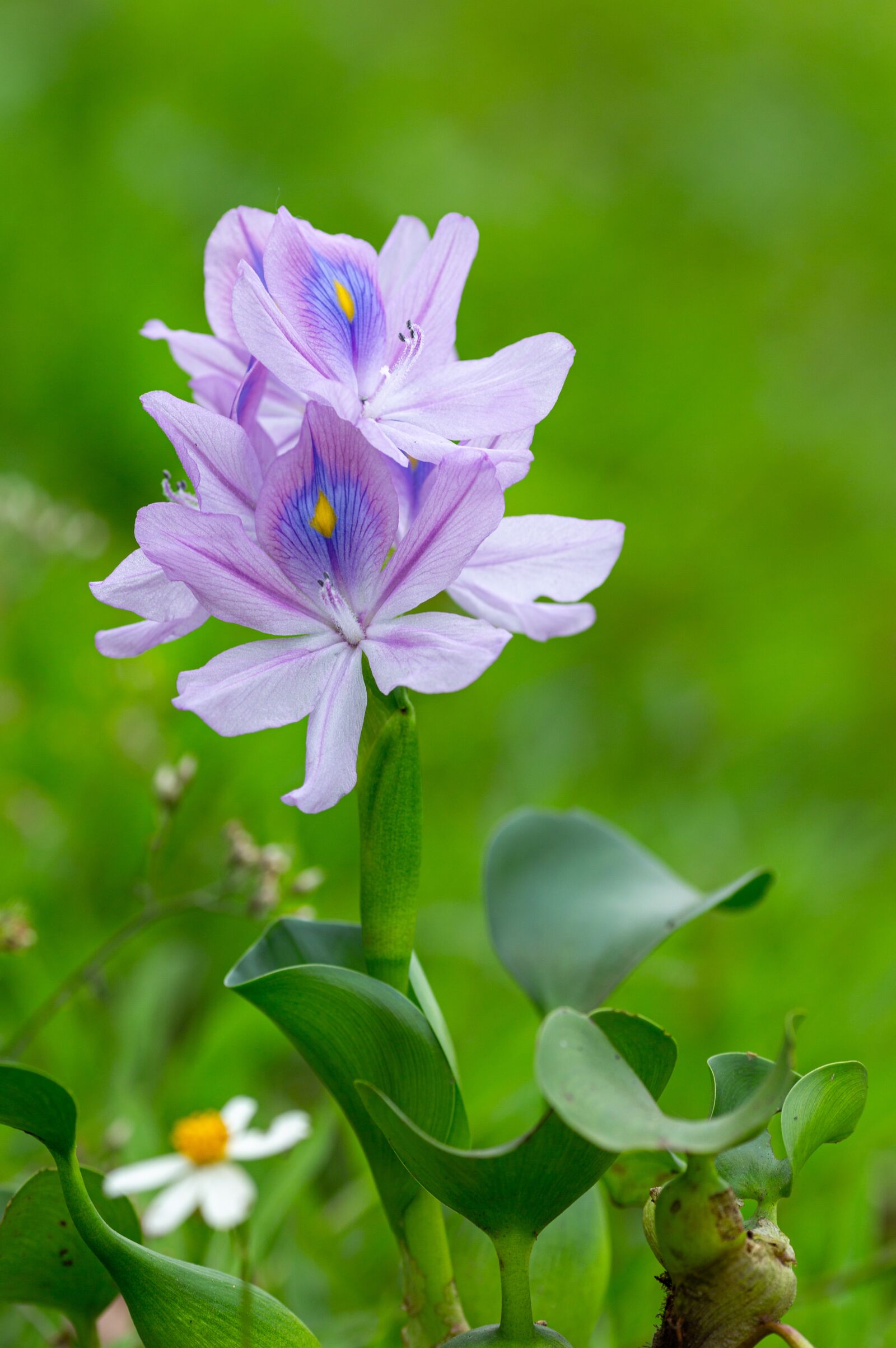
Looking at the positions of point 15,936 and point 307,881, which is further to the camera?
point 307,881

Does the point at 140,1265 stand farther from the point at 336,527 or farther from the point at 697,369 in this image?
the point at 697,369

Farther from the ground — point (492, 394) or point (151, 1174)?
point (492, 394)

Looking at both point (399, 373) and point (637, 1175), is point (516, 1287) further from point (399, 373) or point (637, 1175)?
point (399, 373)

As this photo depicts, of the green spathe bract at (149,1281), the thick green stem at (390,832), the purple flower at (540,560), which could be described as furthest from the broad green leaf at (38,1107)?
Answer: the purple flower at (540,560)

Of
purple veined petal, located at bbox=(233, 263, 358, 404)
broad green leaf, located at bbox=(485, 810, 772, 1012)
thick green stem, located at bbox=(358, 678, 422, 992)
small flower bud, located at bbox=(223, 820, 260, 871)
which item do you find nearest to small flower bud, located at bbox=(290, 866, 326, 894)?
small flower bud, located at bbox=(223, 820, 260, 871)

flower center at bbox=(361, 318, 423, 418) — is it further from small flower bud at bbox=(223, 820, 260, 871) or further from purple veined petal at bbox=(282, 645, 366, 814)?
small flower bud at bbox=(223, 820, 260, 871)

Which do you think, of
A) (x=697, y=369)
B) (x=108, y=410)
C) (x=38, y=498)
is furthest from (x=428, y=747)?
(x=697, y=369)

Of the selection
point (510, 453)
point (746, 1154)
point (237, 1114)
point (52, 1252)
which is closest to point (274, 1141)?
point (237, 1114)
